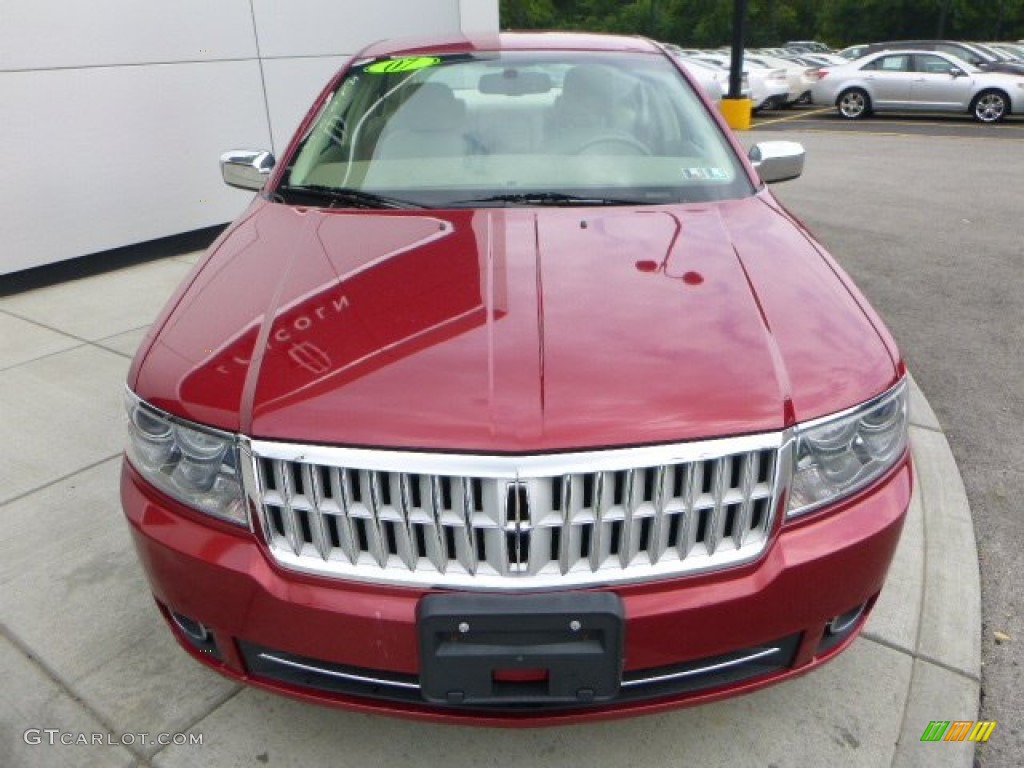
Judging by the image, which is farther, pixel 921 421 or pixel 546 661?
pixel 921 421

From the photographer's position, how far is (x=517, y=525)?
1618 mm

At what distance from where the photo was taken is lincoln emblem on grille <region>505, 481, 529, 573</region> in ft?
5.24

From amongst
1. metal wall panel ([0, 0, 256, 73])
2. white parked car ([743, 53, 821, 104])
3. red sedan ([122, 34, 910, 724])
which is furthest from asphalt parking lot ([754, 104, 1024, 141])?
red sedan ([122, 34, 910, 724])

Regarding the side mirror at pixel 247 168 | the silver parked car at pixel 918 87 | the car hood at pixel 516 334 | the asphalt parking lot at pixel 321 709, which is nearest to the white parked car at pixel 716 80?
the silver parked car at pixel 918 87

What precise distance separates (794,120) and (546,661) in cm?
1891

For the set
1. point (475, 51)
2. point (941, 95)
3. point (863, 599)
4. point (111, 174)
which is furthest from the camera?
point (941, 95)

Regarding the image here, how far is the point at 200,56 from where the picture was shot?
6691mm

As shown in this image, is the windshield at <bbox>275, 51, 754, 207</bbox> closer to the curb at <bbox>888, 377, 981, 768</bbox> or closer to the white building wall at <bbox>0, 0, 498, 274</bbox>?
the curb at <bbox>888, 377, 981, 768</bbox>

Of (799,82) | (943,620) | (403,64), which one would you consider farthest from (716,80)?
(943,620)

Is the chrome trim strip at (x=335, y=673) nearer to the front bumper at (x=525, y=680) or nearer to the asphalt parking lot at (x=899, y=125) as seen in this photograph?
the front bumper at (x=525, y=680)

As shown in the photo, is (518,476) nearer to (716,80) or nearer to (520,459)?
(520,459)

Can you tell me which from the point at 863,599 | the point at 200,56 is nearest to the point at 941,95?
the point at 200,56

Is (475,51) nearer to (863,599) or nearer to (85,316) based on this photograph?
(863,599)

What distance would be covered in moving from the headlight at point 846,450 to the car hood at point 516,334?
5 cm
